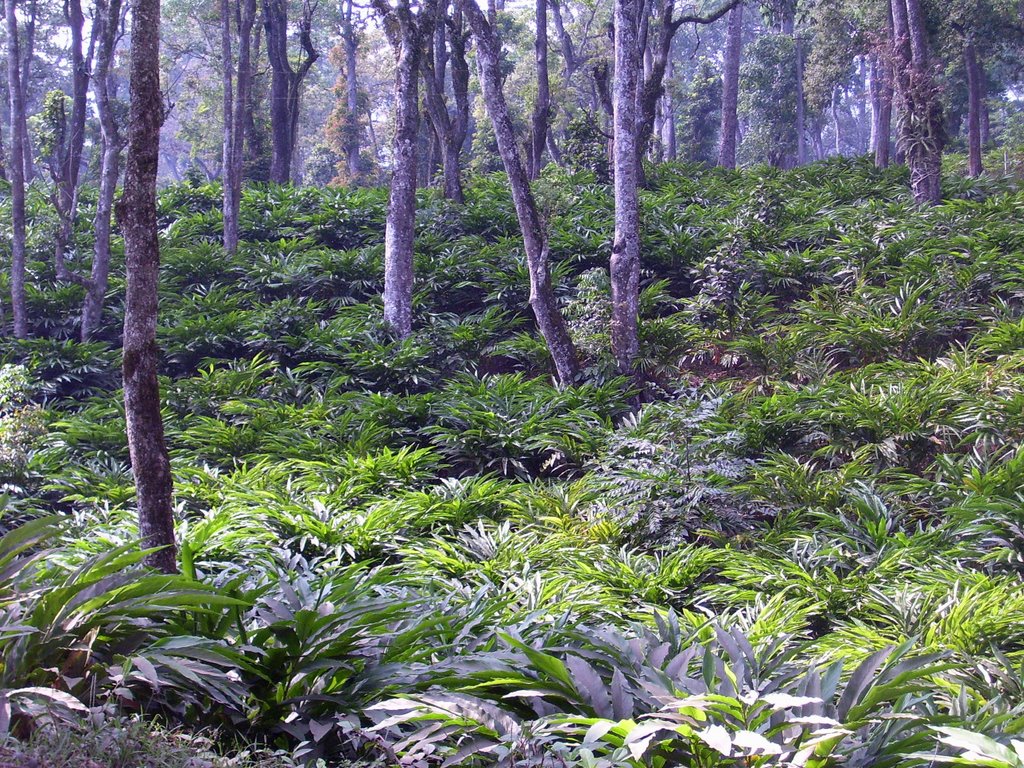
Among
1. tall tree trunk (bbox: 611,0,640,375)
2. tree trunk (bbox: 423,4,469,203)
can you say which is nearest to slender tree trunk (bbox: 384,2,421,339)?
tall tree trunk (bbox: 611,0,640,375)

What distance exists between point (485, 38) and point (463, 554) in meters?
5.69

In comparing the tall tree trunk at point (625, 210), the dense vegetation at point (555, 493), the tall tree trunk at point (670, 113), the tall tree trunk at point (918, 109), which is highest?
the tall tree trunk at point (670, 113)

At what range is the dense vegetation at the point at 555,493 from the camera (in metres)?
3.24

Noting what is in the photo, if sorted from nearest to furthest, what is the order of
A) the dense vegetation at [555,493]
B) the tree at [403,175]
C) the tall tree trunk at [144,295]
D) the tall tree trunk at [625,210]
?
the dense vegetation at [555,493] → the tall tree trunk at [144,295] → the tall tree trunk at [625,210] → the tree at [403,175]

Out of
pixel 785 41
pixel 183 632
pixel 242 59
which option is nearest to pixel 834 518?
pixel 183 632

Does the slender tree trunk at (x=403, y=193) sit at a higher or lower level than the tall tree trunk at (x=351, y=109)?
lower

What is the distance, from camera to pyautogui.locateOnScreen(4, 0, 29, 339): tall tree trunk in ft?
34.4

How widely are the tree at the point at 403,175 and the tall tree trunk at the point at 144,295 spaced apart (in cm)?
620

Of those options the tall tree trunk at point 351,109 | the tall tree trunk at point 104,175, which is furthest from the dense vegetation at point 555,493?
the tall tree trunk at point 351,109

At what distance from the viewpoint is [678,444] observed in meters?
7.02

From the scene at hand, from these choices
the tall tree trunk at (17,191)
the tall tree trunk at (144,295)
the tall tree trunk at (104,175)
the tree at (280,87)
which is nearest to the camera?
the tall tree trunk at (144,295)

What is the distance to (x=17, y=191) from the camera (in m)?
10.5

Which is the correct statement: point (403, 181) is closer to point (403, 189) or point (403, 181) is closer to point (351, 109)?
point (403, 189)

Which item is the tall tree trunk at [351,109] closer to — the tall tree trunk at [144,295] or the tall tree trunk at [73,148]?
the tall tree trunk at [73,148]
